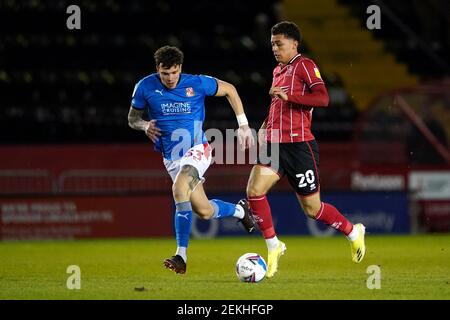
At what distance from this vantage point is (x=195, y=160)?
33.1 ft

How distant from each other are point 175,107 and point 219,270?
1787mm

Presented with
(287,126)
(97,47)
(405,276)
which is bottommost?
(405,276)

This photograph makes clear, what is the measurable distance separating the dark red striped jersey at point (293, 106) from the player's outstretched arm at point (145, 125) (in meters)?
1.06

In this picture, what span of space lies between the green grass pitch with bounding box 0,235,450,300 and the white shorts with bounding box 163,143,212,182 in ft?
3.30

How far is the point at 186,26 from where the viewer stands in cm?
2264

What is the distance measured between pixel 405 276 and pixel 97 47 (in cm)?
1257

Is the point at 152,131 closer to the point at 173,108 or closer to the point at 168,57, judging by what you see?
the point at 173,108

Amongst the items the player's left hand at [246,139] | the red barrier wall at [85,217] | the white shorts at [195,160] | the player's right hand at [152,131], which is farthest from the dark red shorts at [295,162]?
the red barrier wall at [85,217]

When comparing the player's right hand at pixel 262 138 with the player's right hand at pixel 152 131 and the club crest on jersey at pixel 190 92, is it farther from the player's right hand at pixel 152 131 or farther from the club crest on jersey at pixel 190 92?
the player's right hand at pixel 152 131

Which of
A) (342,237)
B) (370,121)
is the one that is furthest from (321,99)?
(370,121)

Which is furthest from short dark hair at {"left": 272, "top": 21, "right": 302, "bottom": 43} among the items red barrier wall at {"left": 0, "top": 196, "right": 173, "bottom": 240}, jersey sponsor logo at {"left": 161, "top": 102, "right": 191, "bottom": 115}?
red barrier wall at {"left": 0, "top": 196, "right": 173, "bottom": 240}

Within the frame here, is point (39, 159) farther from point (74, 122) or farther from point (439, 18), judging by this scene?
point (439, 18)

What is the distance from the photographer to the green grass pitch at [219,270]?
8.48m

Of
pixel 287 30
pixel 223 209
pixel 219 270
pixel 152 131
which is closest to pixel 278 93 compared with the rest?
pixel 287 30
